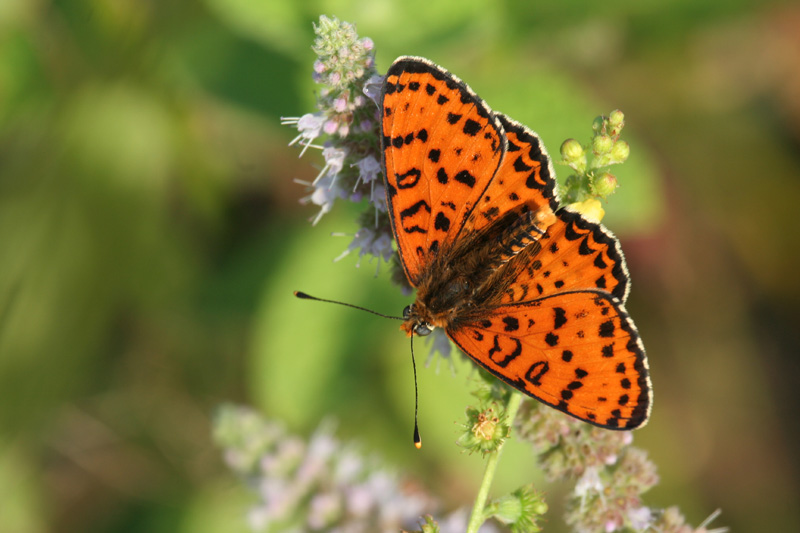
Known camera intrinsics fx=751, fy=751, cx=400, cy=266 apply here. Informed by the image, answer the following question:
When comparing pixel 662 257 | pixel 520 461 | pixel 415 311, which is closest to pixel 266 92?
pixel 415 311

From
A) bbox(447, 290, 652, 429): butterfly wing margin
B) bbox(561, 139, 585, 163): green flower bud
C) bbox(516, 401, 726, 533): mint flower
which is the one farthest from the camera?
bbox(516, 401, 726, 533): mint flower

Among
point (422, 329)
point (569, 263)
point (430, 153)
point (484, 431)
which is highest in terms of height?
point (430, 153)

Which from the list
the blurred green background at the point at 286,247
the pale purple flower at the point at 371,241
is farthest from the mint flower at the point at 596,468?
the blurred green background at the point at 286,247

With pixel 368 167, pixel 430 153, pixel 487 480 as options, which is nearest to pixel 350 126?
pixel 368 167

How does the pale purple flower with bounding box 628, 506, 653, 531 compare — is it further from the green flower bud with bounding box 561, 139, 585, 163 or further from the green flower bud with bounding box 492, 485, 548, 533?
the green flower bud with bounding box 561, 139, 585, 163

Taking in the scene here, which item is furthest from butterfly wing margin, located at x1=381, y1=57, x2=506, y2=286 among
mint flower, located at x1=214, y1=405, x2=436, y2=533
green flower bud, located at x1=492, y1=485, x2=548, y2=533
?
mint flower, located at x1=214, y1=405, x2=436, y2=533

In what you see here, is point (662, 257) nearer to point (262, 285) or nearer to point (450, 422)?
point (450, 422)

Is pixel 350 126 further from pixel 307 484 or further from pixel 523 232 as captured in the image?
pixel 307 484
